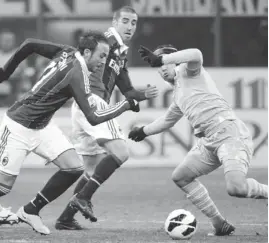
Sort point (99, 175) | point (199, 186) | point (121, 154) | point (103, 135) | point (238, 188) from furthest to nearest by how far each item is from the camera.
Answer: point (103, 135) < point (121, 154) < point (99, 175) < point (199, 186) < point (238, 188)

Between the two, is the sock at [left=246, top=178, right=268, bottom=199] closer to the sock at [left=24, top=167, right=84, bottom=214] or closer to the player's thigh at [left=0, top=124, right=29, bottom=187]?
the sock at [left=24, top=167, right=84, bottom=214]

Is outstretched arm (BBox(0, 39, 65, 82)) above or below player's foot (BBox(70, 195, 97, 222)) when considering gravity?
above

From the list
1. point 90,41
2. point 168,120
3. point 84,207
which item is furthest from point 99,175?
point 90,41

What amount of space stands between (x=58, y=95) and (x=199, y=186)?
1.63 m

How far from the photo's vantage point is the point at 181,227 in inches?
352

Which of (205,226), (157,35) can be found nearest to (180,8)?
(157,35)

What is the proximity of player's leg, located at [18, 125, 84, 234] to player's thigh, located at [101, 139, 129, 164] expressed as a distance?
682 millimetres

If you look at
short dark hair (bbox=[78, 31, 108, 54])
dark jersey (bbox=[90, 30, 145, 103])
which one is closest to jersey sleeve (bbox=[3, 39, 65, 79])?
short dark hair (bbox=[78, 31, 108, 54])

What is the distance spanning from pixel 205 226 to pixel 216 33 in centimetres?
925

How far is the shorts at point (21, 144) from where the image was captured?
900 centimetres

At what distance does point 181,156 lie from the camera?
58.3ft

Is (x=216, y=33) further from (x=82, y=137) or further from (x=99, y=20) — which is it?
(x=82, y=137)

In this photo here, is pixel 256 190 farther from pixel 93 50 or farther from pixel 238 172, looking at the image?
pixel 93 50

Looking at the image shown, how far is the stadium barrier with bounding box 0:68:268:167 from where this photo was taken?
58.3 feet
